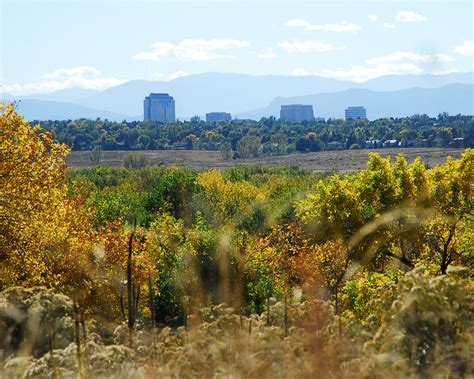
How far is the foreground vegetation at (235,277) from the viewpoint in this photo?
7.19 m

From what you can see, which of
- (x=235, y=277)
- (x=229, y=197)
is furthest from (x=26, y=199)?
(x=229, y=197)

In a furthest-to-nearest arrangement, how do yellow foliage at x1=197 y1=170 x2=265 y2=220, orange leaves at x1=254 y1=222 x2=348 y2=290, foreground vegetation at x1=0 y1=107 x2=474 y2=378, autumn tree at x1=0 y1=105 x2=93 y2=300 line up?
yellow foliage at x1=197 y1=170 x2=265 y2=220, orange leaves at x1=254 y1=222 x2=348 y2=290, autumn tree at x1=0 y1=105 x2=93 y2=300, foreground vegetation at x1=0 y1=107 x2=474 y2=378

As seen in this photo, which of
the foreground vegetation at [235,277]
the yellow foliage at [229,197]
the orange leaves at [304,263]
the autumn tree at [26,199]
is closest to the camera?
the foreground vegetation at [235,277]

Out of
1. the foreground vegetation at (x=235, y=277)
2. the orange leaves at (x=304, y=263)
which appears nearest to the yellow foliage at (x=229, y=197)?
the foreground vegetation at (x=235, y=277)

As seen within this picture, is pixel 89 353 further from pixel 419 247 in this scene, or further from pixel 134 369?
pixel 419 247

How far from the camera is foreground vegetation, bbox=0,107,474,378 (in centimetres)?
719

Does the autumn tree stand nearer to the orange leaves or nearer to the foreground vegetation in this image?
the foreground vegetation

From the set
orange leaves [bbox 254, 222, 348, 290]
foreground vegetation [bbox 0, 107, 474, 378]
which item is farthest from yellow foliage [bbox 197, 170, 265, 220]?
orange leaves [bbox 254, 222, 348, 290]

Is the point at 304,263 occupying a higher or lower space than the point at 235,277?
lower

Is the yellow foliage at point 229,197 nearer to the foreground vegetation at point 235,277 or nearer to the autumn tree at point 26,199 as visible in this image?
the foreground vegetation at point 235,277

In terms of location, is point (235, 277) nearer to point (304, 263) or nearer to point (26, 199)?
point (26, 199)

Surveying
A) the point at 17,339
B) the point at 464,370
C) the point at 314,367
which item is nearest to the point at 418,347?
the point at 464,370

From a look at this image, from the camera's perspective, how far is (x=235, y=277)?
3272 centimetres

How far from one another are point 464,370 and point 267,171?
116481 millimetres
